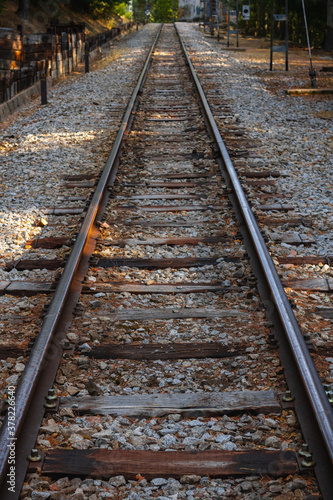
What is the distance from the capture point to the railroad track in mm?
2824

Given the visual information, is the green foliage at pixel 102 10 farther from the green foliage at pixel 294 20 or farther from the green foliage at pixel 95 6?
the green foliage at pixel 294 20

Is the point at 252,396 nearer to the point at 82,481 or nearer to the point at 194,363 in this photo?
the point at 194,363

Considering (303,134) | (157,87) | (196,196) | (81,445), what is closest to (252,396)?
(81,445)

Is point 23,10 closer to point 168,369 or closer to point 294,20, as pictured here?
point 294,20

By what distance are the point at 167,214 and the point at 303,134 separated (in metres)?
4.84

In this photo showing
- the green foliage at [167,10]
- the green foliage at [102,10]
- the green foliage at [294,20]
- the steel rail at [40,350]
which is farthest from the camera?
the green foliage at [167,10]

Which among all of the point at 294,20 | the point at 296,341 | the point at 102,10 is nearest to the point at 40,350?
the point at 296,341

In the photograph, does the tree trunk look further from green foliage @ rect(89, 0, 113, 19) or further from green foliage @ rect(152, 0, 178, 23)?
green foliage @ rect(152, 0, 178, 23)

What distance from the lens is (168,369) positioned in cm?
366

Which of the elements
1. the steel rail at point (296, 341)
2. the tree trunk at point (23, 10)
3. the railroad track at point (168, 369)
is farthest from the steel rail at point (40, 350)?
the tree trunk at point (23, 10)

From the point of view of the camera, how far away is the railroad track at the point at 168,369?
2.82m

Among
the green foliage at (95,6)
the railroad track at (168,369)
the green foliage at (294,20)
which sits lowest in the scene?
the railroad track at (168,369)

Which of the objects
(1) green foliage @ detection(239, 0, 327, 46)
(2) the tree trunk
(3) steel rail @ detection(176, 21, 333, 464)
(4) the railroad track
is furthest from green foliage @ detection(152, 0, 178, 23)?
(3) steel rail @ detection(176, 21, 333, 464)

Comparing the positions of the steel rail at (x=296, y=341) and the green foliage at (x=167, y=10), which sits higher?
the green foliage at (x=167, y=10)
